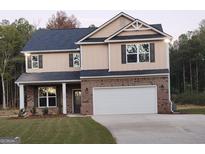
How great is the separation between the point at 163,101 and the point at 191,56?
1245 inches

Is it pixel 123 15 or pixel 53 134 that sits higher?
pixel 123 15

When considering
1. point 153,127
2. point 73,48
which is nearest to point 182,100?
point 73,48

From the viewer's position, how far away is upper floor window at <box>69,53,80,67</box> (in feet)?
111

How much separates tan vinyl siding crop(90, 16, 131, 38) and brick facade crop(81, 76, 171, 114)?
Answer: 3.47 meters

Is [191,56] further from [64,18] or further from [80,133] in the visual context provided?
[80,133]

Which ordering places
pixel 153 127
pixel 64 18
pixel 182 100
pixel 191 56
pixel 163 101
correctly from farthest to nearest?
pixel 64 18
pixel 191 56
pixel 182 100
pixel 163 101
pixel 153 127

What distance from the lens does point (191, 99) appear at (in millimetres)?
49375

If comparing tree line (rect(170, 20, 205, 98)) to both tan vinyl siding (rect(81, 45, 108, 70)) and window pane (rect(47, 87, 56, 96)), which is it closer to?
window pane (rect(47, 87, 56, 96))

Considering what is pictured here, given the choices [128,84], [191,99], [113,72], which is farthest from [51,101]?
[191,99]

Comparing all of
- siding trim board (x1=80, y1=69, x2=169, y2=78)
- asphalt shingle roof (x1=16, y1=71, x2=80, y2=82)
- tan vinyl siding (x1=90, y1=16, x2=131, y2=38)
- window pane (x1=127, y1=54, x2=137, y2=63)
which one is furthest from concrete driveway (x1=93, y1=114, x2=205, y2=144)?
asphalt shingle roof (x1=16, y1=71, x2=80, y2=82)

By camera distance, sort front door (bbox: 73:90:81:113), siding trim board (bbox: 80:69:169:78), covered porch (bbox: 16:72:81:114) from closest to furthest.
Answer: siding trim board (bbox: 80:69:169:78), covered porch (bbox: 16:72:81:114), front door (bbox: 73:90:81:113)

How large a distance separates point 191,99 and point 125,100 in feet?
69.7

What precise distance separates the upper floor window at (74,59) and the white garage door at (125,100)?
4329 mm

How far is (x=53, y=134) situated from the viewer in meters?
16.7
